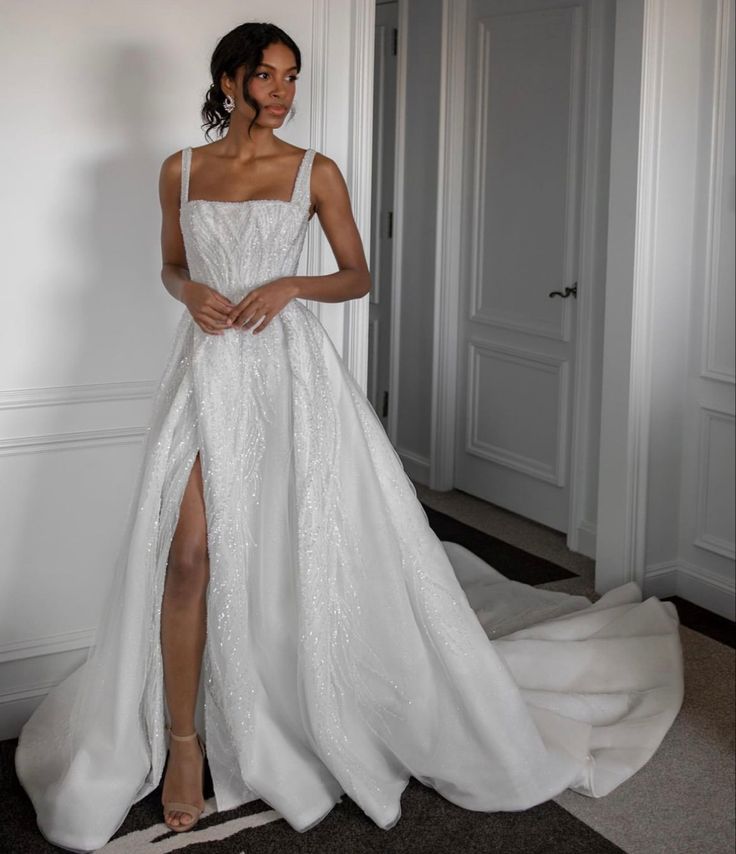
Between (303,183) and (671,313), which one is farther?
(671,313)

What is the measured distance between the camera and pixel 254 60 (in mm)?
2510

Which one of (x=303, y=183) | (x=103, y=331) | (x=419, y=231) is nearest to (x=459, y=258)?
(x=419, y=231)

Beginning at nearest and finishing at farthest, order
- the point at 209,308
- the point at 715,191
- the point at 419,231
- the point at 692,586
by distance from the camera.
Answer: the point at 209,308 < the point at 715,191 < the point at 692,586 < the point at 419,231

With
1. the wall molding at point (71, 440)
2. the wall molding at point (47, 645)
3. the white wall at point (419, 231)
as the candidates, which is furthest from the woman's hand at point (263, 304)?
the white wall at point (419, 231)

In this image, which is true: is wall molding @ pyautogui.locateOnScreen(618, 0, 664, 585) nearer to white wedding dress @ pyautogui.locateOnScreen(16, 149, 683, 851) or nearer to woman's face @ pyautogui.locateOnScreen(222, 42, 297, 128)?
white wedding dress @ pyautogui.locateOnScreen(16, 149, 683, 851)

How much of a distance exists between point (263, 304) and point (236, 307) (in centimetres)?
6

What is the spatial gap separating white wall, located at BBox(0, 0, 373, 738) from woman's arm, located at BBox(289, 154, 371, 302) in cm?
53

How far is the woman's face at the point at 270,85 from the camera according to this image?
8.29 ft

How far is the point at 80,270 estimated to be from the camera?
117 inches

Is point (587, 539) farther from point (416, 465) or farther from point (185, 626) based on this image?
point (185, 626)

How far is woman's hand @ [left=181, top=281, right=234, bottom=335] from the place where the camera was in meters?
2.51

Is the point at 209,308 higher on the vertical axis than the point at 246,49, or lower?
lower

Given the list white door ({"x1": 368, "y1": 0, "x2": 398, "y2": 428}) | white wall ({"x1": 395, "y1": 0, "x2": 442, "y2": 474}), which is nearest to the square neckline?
white wall ({"x1": 395, "y1": 0, "x2": 442, "y2": 474})

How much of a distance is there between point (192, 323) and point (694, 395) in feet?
6.55
